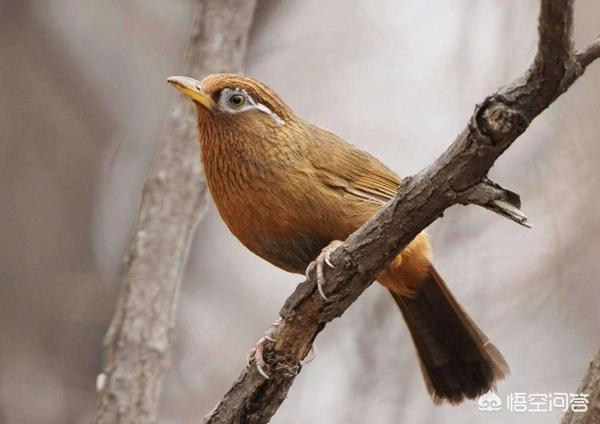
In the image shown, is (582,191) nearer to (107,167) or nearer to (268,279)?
(268,279)

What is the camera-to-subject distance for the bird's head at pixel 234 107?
4.32 metres

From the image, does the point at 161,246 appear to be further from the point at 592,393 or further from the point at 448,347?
the point at 592,393

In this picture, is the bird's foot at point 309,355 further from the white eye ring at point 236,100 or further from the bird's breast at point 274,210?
the white eye ring at point 236,100

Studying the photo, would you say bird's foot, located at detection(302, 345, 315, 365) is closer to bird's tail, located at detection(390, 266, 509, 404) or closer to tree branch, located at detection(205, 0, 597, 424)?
tree branch, located at detection(205, 0, 597, 424)

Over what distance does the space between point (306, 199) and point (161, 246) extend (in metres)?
1.32

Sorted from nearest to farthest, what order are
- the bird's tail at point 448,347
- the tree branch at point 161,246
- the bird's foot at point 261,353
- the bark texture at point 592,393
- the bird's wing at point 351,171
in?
1. the bark texture at point 592,393
2. the bird's foot at point 261,353
3. the bird's wing at point 351,171
4. the bird's tail at point 448,347
5. the tree branch at point 161,246

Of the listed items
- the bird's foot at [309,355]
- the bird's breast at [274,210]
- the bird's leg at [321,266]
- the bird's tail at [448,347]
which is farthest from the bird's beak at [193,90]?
the bird's tail at [448,347]

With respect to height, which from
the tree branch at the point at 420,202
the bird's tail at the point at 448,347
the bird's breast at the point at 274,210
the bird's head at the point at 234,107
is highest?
the bird's head at the point at 234,107

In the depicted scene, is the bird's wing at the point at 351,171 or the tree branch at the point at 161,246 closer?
the bird's wing at the point at 351,171

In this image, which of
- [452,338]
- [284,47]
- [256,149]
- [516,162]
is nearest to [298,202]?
[256,149]

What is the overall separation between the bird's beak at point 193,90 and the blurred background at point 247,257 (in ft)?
5.53

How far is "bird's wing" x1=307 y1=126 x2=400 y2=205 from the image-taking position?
4.24 m

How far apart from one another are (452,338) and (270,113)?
1386 millimetres

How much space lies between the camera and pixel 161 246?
5.18 m
